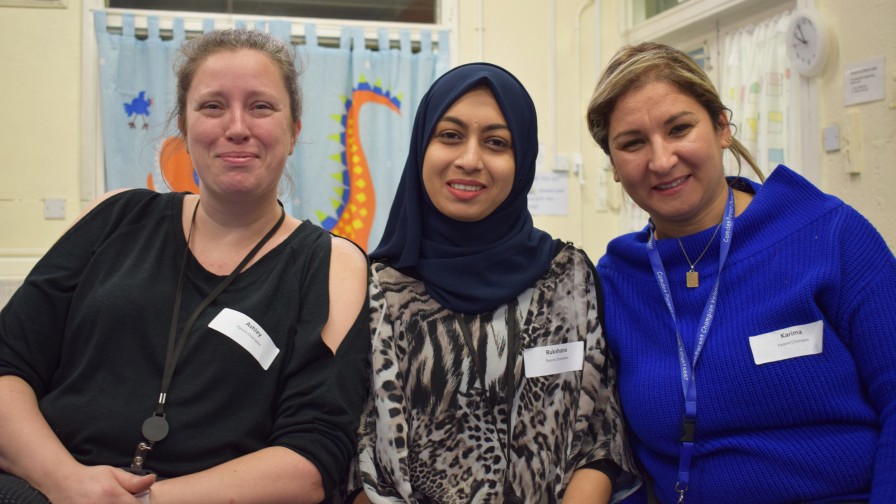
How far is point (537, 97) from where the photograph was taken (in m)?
4.71

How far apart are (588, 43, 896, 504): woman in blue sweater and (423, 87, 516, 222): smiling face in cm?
25

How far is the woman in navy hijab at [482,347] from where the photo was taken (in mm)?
1500

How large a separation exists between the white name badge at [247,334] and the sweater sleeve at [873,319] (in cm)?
111

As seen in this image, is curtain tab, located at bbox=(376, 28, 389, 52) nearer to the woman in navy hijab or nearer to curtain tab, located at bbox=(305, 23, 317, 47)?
curtain tab, located at bbox=(305, 23, 317, 47)

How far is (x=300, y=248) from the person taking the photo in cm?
157

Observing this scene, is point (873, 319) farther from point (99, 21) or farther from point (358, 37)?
point (99, 21)

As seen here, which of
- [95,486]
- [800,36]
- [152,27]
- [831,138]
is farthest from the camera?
[152,27]

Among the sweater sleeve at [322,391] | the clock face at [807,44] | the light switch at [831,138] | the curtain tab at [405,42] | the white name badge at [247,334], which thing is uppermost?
the curtain tab at [405,42]

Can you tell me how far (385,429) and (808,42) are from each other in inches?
105

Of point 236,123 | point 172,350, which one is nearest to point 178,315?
point 172,350

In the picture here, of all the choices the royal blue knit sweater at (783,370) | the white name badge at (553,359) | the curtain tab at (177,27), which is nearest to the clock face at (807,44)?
the royal blue knit sweater at (783,370)

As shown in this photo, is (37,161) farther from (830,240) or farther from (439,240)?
(830,240)

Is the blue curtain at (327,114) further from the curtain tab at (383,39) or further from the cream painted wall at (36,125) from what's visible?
the cream painted wall at (36,125)

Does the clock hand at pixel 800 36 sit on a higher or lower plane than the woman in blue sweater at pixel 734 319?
higher
